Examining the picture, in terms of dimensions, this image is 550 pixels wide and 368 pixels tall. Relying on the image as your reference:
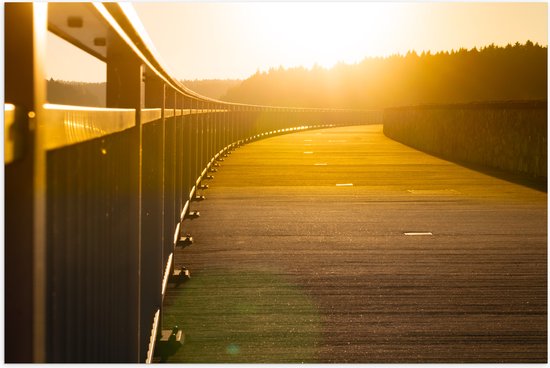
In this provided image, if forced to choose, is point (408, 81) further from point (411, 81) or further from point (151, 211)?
point (151, 211)

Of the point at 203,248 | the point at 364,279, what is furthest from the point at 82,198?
the point at 203,248

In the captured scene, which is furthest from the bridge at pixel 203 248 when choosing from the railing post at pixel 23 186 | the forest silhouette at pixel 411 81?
the forest silhouette at pixel 411 81

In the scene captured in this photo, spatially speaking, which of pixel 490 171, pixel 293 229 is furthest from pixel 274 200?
pixel 490 171

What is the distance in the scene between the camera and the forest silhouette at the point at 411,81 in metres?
112

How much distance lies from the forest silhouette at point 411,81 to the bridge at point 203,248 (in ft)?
306

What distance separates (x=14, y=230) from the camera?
158cm

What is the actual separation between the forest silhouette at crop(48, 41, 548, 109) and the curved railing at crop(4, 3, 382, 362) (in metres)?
99.2

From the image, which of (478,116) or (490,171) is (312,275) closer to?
(490,171)

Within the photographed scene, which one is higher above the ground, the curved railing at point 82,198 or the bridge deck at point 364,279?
the curved railing at point 82,198

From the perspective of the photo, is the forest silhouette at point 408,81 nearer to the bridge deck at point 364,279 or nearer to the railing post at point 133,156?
the bridge deck at point 364,279

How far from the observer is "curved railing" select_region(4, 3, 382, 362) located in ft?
5.20

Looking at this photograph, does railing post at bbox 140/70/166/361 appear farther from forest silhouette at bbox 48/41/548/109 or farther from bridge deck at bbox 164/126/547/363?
forest silhouette at bbox 48/41/548/109

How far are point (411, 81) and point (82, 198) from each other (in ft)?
463

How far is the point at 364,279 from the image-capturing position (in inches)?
251
